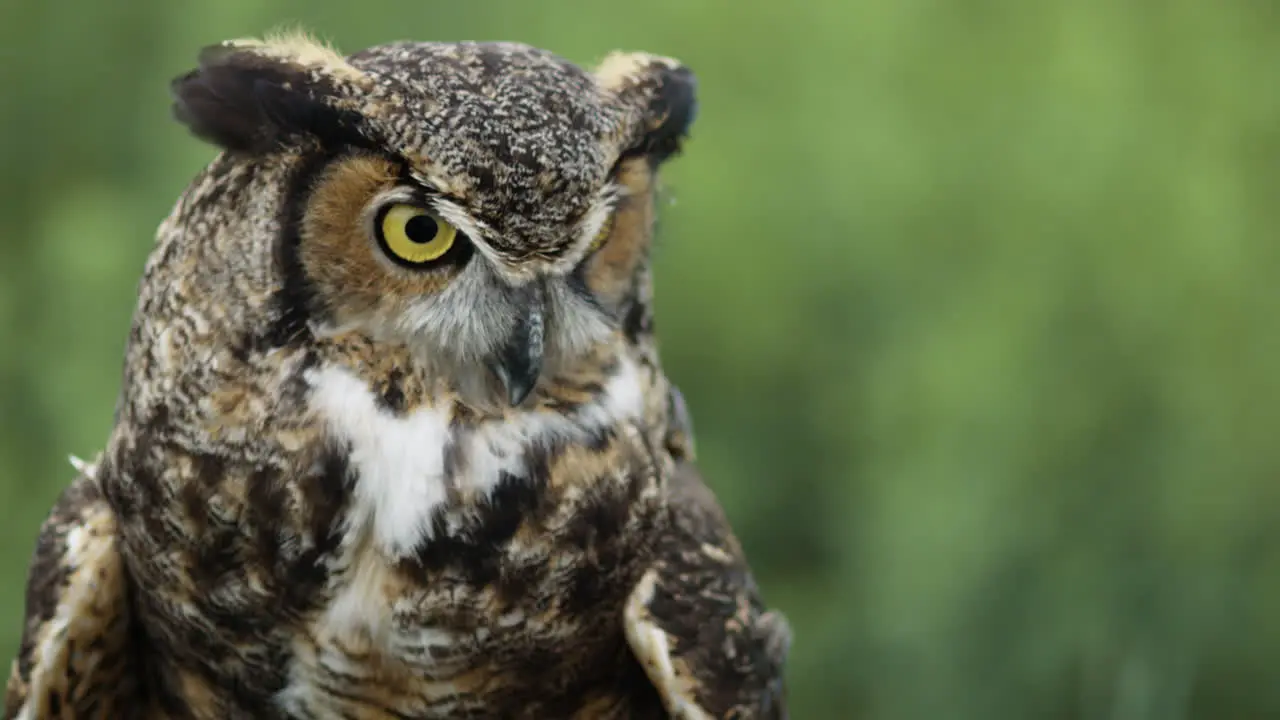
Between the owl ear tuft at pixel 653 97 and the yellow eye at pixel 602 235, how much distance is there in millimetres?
59

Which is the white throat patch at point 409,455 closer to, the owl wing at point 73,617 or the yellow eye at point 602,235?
the yellow eye at point 602,235

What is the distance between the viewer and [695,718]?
1.06 metres

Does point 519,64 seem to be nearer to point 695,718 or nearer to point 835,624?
point 695,718

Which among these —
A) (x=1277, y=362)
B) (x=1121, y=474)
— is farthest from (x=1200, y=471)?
(x=1277, y=362)

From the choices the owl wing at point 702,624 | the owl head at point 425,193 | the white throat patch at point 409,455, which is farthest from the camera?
the owl wing at point 702,624

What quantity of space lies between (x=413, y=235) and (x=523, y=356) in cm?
12

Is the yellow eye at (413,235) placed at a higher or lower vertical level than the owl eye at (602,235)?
higher

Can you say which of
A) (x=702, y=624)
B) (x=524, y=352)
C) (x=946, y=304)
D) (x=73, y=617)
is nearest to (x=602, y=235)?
(x=524, y=352)

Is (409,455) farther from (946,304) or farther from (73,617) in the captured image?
(946,304)

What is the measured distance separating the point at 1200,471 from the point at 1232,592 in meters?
0.19

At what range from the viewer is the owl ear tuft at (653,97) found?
957 millimetres

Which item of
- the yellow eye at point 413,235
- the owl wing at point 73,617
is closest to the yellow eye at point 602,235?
the yellow eye at point 413,235

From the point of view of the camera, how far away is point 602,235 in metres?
0.93

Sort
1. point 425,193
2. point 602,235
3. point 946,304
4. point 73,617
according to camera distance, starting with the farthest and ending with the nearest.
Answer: point 946,304
point 73,617
point 602,235
point 425,193
